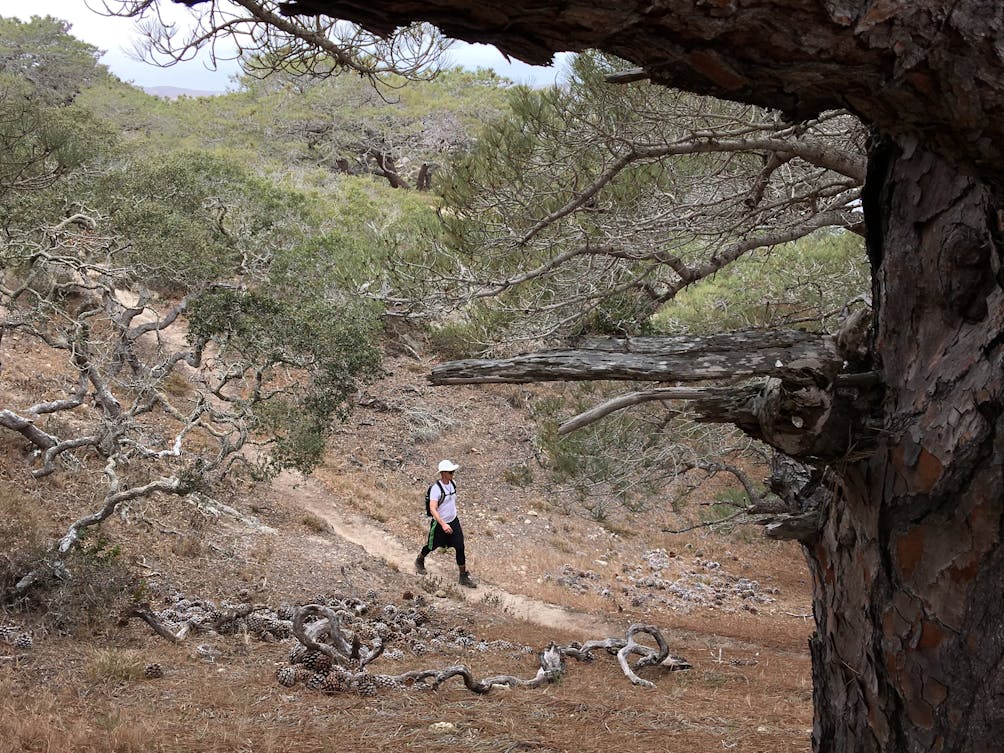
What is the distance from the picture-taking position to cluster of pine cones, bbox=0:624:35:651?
534 centimetres

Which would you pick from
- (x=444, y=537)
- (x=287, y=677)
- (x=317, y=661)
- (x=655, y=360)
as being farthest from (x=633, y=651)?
(x=655, y=360)

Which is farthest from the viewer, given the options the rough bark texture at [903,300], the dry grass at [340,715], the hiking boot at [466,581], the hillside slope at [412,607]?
the hiking boot at [466,581]

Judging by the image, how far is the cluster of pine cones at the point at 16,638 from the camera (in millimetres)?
5336

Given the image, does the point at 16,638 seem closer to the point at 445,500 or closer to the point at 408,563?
the point at 445,500

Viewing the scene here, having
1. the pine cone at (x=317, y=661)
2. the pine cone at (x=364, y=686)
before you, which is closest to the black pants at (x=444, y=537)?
the pine cone at (x=317, y=661)

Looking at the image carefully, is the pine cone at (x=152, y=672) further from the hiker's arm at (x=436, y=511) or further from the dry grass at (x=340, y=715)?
the hiker's arm at (x=436, y=511)

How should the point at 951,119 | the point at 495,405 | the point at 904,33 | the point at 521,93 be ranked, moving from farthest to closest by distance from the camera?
the point at 495,405 → the point at 521,93 → the point at 951,119 → the point at 904,33

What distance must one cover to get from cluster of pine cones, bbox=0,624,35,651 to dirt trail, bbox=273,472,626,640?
198 inches

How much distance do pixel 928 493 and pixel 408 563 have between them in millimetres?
9931

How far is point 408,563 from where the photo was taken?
1160 cm

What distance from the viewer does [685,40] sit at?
1693mm

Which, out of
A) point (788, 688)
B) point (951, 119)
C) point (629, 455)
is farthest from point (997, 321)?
point (629, 455)

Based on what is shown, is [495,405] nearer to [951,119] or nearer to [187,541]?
[187,541]

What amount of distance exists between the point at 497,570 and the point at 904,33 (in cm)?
1141
